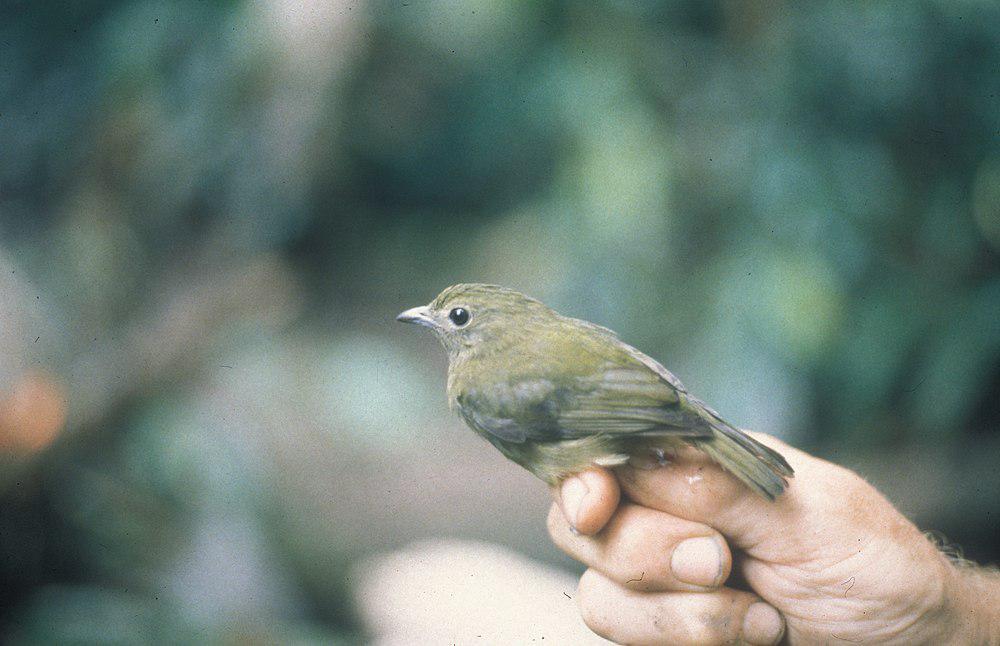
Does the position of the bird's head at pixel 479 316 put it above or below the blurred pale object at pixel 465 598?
above

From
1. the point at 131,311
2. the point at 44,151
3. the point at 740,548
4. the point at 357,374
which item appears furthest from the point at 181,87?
the point at 740,548

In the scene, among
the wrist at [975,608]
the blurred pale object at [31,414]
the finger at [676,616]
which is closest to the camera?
the finger at [676,616]

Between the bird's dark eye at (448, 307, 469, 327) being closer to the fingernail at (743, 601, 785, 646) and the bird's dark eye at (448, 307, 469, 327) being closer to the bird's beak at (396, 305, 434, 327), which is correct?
the bird's beak at (396, 305, 434, 327)

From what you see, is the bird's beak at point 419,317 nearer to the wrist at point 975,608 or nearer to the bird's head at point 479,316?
the bird's head at point 479,316

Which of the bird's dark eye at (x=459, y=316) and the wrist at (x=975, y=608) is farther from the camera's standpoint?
the wrist at (x=975, y=608)

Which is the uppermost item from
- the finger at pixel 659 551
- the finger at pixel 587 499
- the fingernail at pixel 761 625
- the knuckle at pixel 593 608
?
the finger at pixel 587 499

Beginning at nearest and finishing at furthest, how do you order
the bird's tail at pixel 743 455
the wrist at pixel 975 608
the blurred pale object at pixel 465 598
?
the bird's tail at pixel 743 455, the wrist at pixel 975 608, the blurred pale object at pixel 465 598

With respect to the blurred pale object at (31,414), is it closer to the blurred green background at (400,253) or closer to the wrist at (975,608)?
the blurred green background at (400,253)

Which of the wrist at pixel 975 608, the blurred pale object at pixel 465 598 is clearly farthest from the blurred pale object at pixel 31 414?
the wrist at pixel 975 608

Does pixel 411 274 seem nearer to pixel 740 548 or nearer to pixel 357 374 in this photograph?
pixel 357 374
